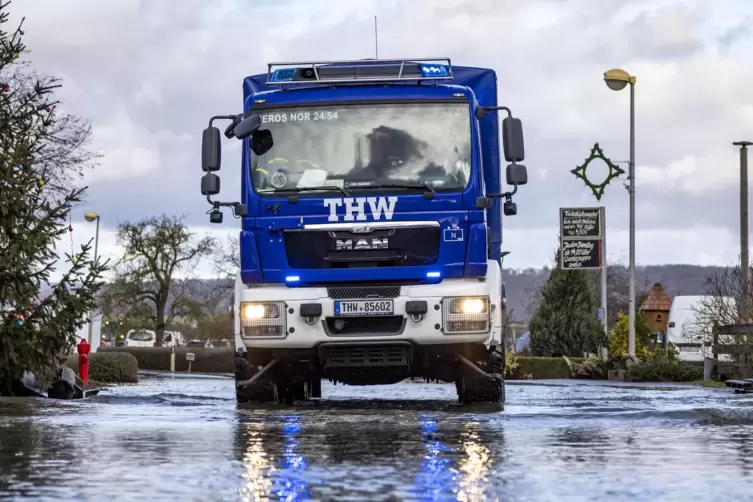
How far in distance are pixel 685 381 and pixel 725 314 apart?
3.93 metres

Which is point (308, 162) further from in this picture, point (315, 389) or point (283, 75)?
point (315, 389)

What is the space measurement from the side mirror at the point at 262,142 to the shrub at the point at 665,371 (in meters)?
21.0

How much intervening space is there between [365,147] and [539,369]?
3016 centimetres

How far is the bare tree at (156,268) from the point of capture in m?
89.8

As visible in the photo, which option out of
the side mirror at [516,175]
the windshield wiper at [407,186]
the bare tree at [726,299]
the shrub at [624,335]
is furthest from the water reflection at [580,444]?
the shrub at [624,335]

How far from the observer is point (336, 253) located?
14914 millimetres

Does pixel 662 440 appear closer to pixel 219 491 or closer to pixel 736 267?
pixel 219 491

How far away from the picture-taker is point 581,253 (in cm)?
4534

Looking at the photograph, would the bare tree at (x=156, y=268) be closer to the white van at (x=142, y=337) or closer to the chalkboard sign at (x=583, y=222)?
the white van at (x=142, y=337)

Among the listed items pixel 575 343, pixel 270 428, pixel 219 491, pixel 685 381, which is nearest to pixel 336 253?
pixel 270 428

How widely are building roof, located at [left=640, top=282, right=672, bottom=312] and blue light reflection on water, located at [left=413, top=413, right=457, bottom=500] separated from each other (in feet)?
278

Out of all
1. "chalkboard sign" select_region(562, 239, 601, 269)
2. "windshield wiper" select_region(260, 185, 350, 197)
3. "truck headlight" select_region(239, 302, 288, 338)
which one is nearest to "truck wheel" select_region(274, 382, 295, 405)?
"truck headlight" select_region(239, 302, 288, 338)

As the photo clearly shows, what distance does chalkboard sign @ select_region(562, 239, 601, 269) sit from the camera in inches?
1775

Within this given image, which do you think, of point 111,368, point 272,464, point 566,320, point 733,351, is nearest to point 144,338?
point 566,320
